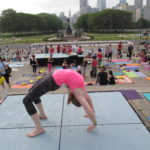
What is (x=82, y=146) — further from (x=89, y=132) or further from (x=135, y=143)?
(x=135, y=143)

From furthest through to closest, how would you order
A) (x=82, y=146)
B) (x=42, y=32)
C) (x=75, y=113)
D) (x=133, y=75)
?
(x=42, y=32)
(x=133, y=75)
(x=75, y=113)
(x=82, y=146)

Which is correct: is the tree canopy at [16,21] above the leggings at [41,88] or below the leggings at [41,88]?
above

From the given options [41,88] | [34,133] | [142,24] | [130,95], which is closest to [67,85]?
[41,88]

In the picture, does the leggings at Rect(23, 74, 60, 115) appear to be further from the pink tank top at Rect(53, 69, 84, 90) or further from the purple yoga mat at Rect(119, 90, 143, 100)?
the purple yoga mat at Rect(119, 90, 143, 100)

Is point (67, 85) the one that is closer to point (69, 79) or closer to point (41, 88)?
point (69, 79)

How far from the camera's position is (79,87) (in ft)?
9.57

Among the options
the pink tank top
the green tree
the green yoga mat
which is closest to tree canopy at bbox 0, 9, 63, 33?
the green tree

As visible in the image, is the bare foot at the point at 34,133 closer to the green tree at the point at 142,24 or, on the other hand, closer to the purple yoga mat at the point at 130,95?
the purple yoga mat at the point at 130,95

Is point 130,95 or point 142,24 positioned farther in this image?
point 142,24

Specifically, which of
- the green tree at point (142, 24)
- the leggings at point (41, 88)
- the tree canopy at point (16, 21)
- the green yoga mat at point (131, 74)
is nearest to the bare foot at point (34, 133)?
the leggings at point (41, 88)

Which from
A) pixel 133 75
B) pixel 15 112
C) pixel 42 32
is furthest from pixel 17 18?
pixel 15 112

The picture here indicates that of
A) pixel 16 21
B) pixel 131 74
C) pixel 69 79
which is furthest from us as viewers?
pixel 16 21

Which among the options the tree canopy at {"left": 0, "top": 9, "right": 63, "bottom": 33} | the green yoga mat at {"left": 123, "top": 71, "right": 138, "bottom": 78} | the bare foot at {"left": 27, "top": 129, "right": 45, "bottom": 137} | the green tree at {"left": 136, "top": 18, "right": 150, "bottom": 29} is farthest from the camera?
the green tree at {"left": 136, "top": 18, "right": 150, "bottom": 29}

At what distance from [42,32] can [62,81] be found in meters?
87.7
